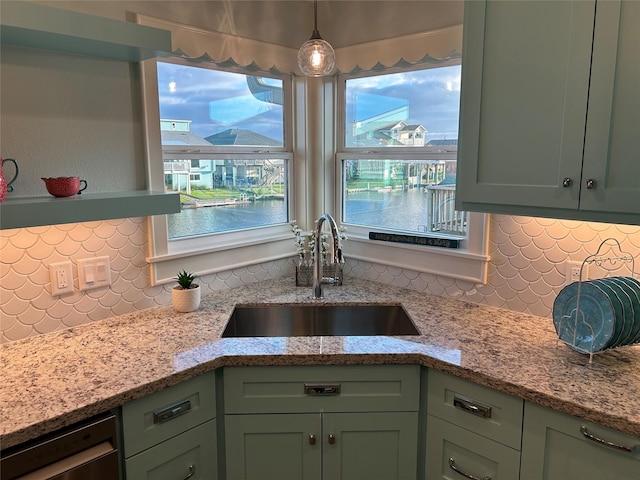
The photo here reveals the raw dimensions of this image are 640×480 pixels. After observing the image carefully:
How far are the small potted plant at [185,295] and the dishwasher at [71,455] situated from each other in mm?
690

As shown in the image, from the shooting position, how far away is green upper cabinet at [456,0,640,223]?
147 cm

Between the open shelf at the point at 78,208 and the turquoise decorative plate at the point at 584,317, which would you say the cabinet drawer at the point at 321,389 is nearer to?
the turquoise decorative plate at the point at 584,317

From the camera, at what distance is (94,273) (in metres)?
1.92

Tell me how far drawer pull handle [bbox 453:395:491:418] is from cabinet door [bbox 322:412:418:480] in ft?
0.60

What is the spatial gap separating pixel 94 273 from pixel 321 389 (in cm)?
99

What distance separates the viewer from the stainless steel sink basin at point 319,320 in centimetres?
221

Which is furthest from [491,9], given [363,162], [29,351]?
[29,351]

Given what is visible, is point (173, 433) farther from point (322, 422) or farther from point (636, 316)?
point (636, 316)

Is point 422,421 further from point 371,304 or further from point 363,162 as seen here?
point 363,162

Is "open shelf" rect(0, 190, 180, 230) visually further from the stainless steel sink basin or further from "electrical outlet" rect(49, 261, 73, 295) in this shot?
the stainless steel sink basin

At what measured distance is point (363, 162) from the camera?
8.68 ft

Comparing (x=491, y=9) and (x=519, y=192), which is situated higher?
(x=491, y=9)

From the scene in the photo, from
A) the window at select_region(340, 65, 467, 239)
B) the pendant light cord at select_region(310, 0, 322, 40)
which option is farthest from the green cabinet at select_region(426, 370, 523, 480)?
the pendant light cord at select_region(310, 0, 322, 40)

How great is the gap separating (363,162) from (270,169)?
50cm
